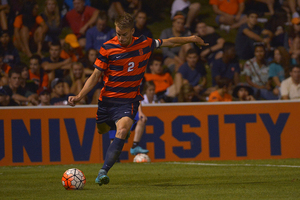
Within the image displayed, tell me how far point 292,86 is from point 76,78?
516 cm

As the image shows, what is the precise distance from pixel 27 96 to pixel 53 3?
10.7 feet

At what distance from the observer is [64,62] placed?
12406mm

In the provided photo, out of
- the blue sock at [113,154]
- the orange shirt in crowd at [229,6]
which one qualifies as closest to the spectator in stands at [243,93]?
the orange shirt in crowd at [229,6]

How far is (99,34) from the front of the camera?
42.4 ft

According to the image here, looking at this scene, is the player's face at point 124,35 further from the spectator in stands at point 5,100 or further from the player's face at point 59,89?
the player's face at point 59,89

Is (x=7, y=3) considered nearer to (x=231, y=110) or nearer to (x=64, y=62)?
(x=64, y=62)

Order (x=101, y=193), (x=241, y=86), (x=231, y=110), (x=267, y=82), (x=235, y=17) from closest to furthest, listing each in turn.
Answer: (x=101, y=193)
(x=231, y=110)
(x=241, y=86)
(x=267, y=82)
(x=235, y=17)

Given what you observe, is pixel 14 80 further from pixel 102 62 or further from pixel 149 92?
pixel 102 62

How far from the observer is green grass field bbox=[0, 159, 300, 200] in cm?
539

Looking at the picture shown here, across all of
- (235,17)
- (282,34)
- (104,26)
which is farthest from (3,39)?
(282,34)

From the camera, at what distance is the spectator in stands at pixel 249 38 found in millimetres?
13133

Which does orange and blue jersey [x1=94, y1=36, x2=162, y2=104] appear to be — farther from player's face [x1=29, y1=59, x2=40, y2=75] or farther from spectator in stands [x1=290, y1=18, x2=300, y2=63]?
spectator in stands [x1=290, y1=18, x2=300, y2=63]

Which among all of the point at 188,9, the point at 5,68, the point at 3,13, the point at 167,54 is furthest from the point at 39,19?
the point at 188,9

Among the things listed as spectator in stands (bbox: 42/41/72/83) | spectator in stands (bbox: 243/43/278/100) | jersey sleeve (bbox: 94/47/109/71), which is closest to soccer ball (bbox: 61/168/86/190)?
jersey sleeve (bbox: 94/47/109/71)
